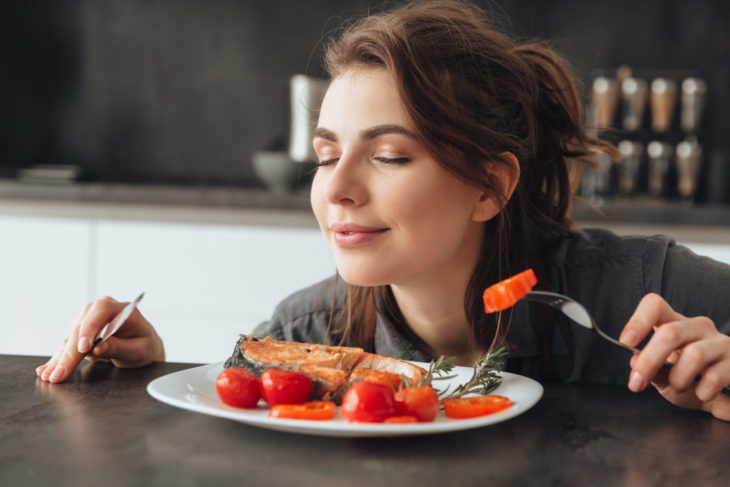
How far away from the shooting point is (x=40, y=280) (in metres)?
2.44

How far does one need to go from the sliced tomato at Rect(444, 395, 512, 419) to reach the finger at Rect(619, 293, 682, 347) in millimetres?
162

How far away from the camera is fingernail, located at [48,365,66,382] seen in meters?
0.93

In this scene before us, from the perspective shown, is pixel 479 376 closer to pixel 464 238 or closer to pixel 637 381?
pixel 637 381

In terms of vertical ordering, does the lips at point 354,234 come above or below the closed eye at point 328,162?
below

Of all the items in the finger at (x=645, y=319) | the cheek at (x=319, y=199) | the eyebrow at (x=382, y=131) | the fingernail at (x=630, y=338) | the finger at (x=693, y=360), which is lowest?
the finger at (x=693, y=360)

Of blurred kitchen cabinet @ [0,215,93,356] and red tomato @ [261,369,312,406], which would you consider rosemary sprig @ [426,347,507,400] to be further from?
blurred kitchen cabinet @ [0,215,93,356]

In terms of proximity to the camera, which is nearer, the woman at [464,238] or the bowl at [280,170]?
the woman at [464,238]

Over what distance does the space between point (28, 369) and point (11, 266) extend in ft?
5.21

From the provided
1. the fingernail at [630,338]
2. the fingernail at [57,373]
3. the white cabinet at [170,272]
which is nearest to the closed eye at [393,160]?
the fingernail at [630,338]

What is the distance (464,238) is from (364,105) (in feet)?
0.95

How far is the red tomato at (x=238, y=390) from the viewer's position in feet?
2.61

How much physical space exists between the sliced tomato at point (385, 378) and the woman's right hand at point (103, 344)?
0.38 meters

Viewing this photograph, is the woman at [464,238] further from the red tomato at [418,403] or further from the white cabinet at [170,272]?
the white cabinet at [170,272]

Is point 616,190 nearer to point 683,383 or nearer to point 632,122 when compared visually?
point 632,122
